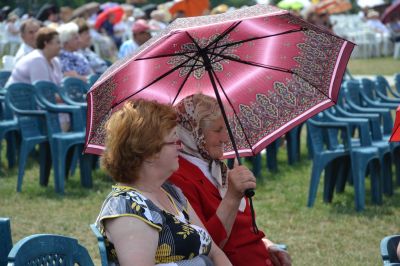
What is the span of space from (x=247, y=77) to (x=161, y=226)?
4.59 feet

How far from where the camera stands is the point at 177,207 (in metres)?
3.90

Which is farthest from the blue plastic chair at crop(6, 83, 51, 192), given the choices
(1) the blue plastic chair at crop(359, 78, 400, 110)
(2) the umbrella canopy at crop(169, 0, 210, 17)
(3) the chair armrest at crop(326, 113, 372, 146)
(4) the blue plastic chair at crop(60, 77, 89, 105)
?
(2) the umbrella canopy at crop(169, 0, 210, 17)

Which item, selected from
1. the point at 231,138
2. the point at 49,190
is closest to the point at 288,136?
the point at 49,190

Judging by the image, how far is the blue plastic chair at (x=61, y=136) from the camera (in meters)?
9.50

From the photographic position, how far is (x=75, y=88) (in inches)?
420

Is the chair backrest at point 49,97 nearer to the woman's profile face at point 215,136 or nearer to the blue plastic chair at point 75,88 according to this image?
the blue plastic chair at point 75,88

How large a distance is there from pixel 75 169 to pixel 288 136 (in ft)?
8.35

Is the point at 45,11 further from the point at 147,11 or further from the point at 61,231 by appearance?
the point at 61,231

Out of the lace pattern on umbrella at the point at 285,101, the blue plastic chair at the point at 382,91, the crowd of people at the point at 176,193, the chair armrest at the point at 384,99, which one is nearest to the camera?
the crowd of people at the point at 176,193

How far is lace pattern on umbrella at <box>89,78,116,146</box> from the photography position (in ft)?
14.5

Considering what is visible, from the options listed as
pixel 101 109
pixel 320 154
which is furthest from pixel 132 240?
pixel 320 154

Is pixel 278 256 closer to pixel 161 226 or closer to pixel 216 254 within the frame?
pixel 216 254

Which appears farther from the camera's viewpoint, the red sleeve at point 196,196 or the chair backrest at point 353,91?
the chair backrest at point 353,91

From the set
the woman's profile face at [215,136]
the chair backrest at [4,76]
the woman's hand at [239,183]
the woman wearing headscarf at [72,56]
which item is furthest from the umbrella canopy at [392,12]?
the woman's hand at [239,183]
